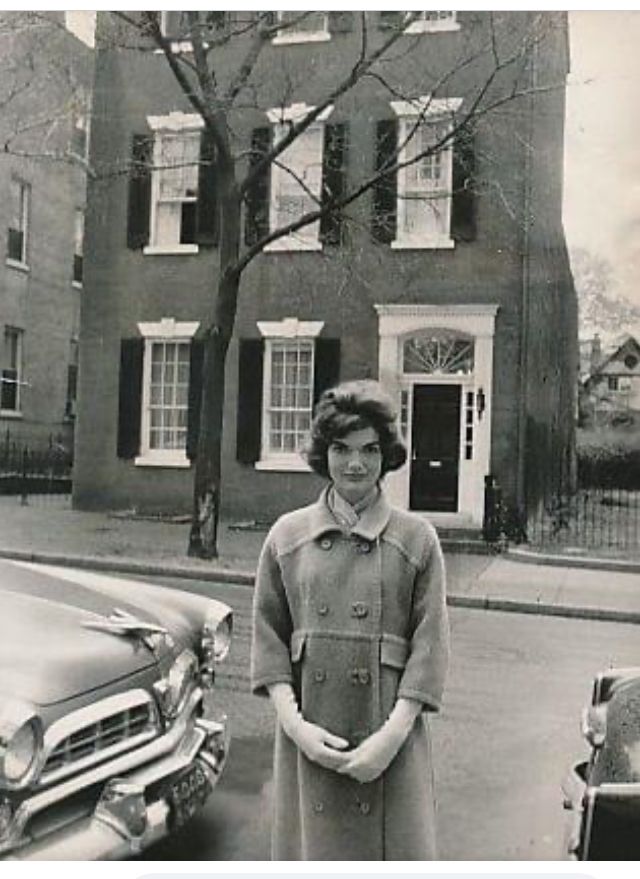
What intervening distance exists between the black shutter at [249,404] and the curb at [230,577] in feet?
1.15

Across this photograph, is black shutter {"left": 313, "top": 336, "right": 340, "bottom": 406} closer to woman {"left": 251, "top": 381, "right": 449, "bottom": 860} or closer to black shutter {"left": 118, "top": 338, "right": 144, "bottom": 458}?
black shutter {"left": 118, "top": 338, "right": 144, "bottom": 458}

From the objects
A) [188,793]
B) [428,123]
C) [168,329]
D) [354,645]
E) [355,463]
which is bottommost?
[188,793]

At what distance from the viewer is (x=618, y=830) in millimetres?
2104

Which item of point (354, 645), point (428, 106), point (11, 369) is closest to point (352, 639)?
point (354, 645)

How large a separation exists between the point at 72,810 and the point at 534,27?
2.42 m

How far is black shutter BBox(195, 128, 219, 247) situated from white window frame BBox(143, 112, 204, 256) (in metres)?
0.04

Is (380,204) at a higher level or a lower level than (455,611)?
higher

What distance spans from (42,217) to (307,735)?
1994mm

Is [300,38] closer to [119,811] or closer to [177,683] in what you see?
[177,683]

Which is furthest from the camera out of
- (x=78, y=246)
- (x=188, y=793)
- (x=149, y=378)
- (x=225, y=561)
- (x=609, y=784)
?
(x=78, y=246)

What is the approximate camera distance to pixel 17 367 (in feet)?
10.4

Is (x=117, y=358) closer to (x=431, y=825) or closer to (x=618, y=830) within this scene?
(x=431, y=825)

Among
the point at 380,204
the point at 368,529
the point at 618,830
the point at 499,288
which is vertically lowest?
the point at 618,830

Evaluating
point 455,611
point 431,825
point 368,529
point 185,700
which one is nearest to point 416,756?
point 431,825
